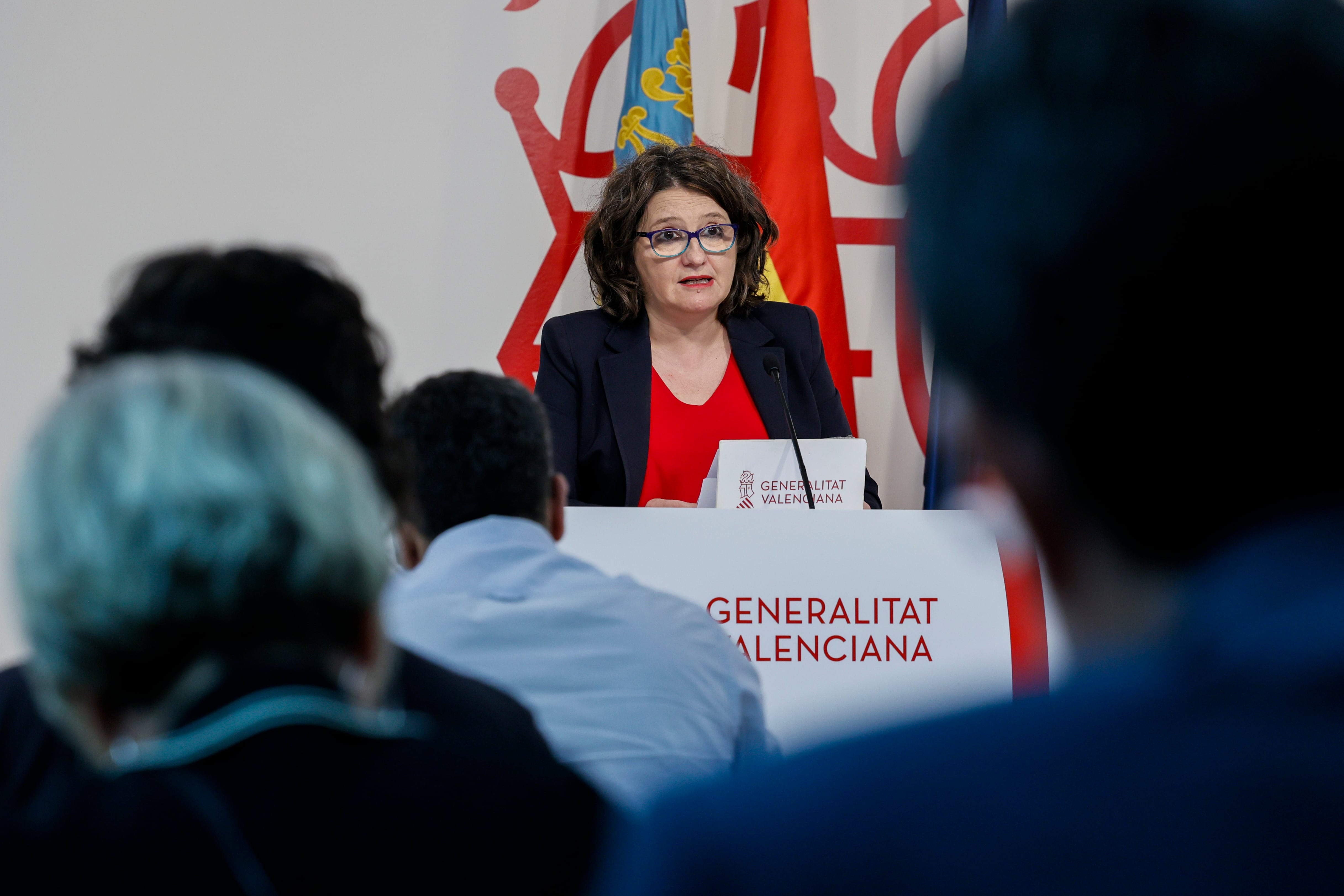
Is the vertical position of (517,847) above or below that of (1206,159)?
below

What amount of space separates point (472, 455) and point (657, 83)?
8.72ft

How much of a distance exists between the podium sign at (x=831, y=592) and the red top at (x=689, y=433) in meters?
0.83

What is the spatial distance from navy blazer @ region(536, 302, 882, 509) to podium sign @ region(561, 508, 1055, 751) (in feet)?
2.42

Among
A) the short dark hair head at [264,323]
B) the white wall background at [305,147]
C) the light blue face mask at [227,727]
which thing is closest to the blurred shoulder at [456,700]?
the light blue face mask at [227,727]

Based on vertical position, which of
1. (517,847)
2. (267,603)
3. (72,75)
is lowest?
(517,847)

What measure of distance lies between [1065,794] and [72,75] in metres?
4.68

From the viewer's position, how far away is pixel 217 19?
14.0 feet

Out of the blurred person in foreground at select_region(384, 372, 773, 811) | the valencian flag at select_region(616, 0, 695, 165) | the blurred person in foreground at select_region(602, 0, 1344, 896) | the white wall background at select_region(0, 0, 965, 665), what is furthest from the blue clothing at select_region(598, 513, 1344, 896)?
the white wall background at select_region(0, 0, 965, 665)

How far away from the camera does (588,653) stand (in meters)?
1.25

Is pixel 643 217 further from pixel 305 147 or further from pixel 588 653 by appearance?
pixel 588 653

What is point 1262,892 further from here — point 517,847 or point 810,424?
point 810,424

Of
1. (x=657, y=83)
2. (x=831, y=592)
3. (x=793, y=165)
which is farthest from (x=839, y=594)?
(x=657, y=83)

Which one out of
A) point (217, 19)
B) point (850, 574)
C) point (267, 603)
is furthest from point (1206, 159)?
point (217, 19)

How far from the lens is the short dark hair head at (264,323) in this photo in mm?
930
